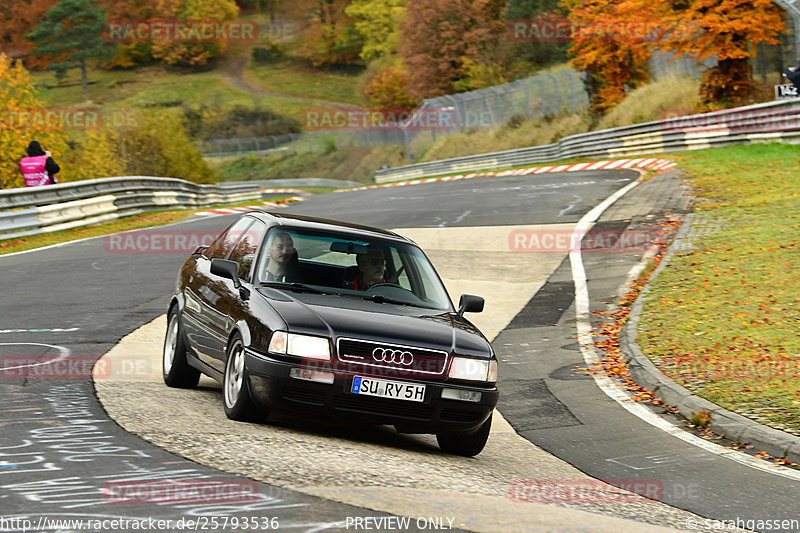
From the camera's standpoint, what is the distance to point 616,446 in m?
8.44

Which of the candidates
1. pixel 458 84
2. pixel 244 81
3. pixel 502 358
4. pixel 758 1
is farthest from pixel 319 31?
pixel 502 358

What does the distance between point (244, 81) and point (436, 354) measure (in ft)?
433

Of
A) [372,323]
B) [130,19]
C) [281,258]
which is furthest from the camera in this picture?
[130,19]

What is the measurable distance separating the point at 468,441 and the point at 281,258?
6.77 ft

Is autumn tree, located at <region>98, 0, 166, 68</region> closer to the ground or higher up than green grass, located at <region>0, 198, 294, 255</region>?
higher up

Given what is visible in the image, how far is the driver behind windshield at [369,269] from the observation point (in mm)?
8453

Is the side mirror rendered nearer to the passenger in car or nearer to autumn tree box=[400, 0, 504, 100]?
the passenger in car

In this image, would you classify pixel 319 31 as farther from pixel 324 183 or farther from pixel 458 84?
pixel 324 183

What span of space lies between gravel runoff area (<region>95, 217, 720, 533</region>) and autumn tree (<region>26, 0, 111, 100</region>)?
129205 mm

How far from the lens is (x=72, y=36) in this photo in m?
132

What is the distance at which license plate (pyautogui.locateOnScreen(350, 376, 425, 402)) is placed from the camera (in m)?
7.14
